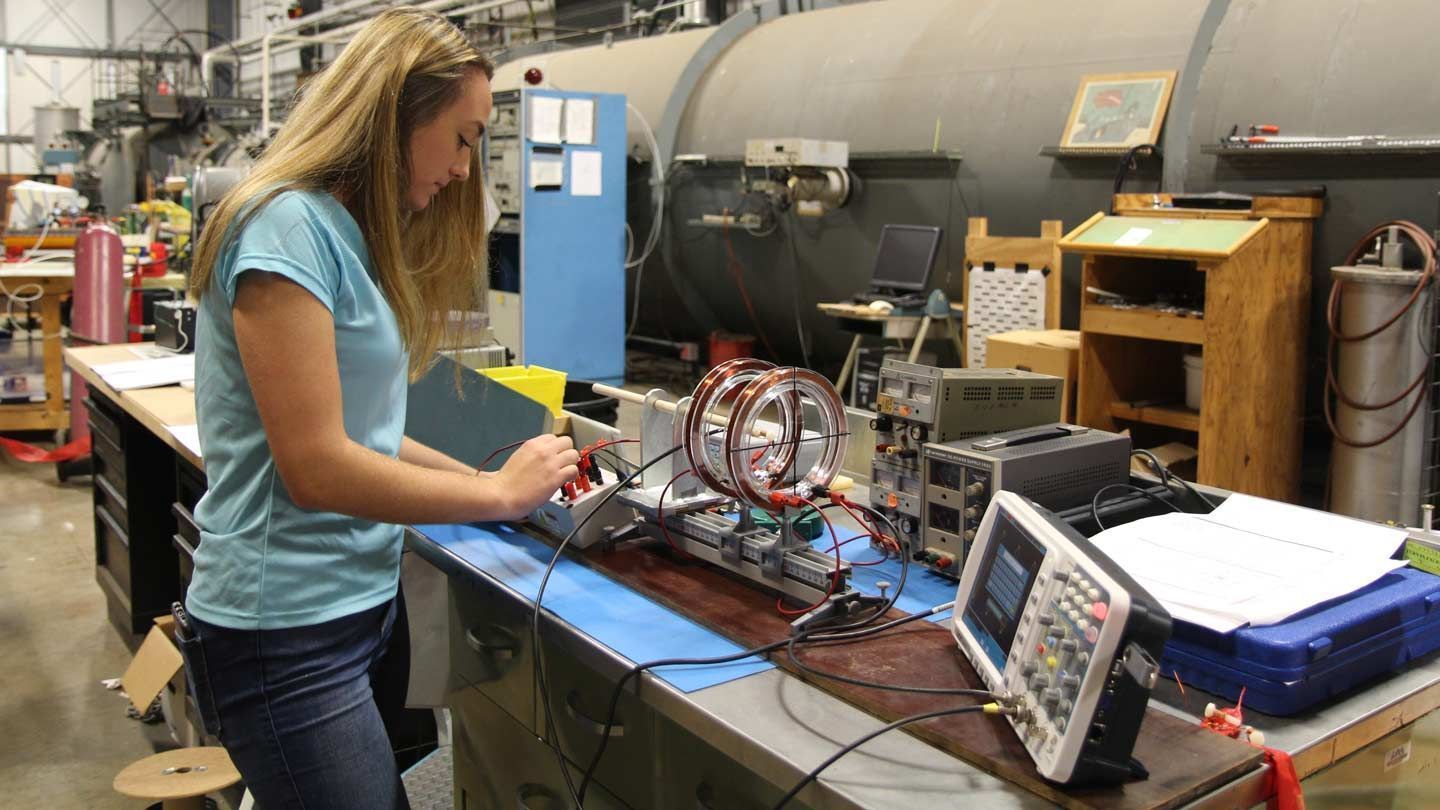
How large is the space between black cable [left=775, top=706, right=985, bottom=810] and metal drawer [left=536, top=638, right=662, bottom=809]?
41cm

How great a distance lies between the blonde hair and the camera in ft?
3.87

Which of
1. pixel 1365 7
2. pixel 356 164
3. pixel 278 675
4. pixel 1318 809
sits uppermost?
pixel 1365 7

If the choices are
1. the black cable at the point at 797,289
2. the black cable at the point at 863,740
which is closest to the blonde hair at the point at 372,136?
the black cable at the point at 863,740

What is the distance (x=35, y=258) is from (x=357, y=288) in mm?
5319

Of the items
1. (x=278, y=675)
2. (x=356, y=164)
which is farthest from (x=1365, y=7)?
(x=278, y=675)

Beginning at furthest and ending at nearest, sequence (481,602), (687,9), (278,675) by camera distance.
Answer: (687,9)
(481,602)
(278,675)

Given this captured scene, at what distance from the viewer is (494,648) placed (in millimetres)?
1694

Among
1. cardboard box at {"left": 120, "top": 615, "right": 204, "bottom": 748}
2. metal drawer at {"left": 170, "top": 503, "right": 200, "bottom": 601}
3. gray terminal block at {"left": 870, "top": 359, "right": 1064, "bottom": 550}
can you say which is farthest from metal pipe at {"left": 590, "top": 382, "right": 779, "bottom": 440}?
cardboard box at {"left": 120, "top": 615, "right": 204, "bottom": 748}

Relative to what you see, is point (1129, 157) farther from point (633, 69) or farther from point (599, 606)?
point (633, 69)

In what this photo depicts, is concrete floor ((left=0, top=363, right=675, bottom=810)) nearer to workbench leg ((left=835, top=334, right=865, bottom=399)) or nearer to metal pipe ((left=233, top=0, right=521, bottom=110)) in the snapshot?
workbench leg ((left=835, top=334, right=865, bottom=399))

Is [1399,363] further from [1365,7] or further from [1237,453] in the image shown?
[1365,7]

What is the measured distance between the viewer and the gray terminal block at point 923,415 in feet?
5.33

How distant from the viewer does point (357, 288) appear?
1.20 meters

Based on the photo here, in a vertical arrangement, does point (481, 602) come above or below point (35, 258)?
below
